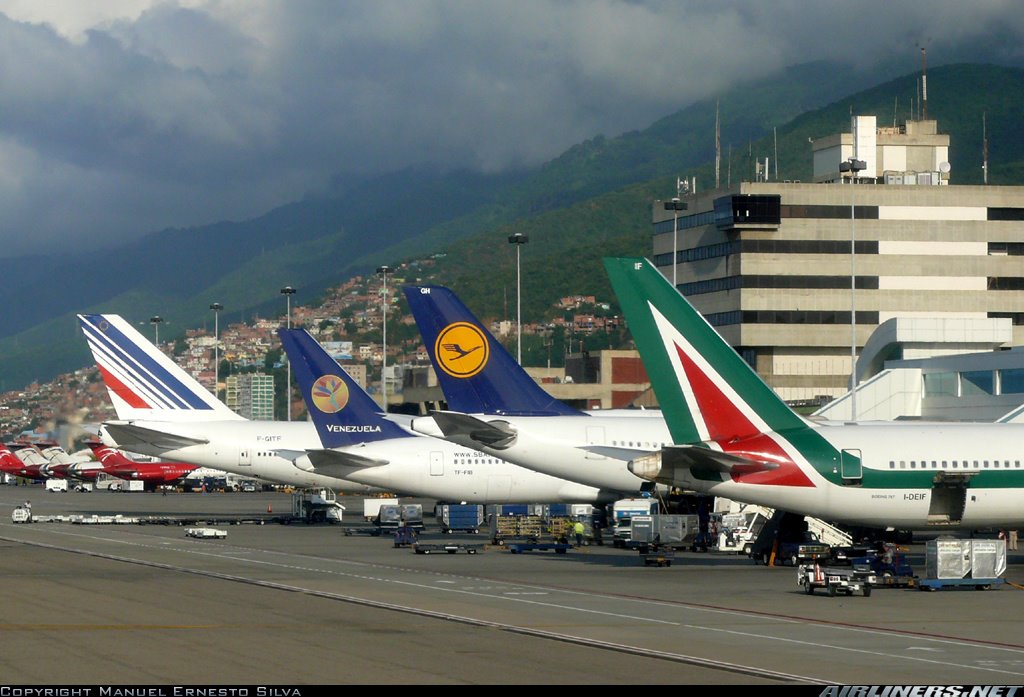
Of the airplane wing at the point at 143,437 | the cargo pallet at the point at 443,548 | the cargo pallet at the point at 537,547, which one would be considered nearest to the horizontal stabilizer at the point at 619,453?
the cargo pallet at the point at 537,547

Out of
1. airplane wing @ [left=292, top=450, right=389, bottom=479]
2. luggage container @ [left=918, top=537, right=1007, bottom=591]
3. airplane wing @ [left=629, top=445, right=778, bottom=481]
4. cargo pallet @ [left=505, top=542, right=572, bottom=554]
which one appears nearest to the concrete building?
airplane wing @ [left=292, top=450, right=389, bottom=479]

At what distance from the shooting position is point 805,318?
168875mm

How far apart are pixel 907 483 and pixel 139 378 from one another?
168 ft

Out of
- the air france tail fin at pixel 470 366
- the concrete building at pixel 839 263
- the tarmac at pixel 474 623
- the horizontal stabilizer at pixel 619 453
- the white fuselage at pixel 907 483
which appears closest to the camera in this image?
the tarmac at pixel 474 623

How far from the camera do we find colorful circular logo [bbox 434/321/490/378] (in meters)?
60.8

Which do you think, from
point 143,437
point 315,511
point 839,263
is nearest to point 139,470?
point 315,511

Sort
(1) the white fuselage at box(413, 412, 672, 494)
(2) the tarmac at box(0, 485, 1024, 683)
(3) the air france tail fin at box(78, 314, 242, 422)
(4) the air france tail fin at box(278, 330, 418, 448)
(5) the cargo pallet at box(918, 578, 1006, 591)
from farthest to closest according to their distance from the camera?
(3) the air france tail fin at box(78, 314, 242, 422) → (4) the air france tail fin at box(278, 330, 418, 448) → (1) the white fuselage at box(413, 412, 672, 494) → (5) the cargo pallet at box(918, 578, 1006, 591) → (2) the tarmac at box(0, 485, 1024, 683)

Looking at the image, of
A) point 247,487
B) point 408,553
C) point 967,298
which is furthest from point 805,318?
point 408,553

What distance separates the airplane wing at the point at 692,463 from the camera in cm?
4456

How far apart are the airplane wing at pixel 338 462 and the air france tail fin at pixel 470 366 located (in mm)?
11057

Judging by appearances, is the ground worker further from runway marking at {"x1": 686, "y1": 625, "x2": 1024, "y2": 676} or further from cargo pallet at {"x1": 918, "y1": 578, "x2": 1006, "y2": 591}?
runway marking at {"x1": 686, "y1": 625, "x2": 1024, "y2": 676}

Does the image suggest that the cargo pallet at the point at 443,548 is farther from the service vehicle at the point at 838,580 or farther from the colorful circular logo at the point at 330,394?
the service vehicle at the point at 838,580

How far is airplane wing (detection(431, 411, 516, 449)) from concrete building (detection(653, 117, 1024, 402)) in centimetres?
11435

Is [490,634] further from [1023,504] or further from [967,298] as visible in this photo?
[967,298]
